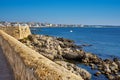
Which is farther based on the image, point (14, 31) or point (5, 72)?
point (14, 31)

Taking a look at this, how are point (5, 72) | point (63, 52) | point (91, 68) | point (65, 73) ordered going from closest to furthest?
point (65, 73), point (5, 72), point (91, 68), point (63, 52)

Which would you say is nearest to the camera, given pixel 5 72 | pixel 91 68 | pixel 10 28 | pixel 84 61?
pixel 5 72

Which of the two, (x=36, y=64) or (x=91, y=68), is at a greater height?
(x=36, y=64)

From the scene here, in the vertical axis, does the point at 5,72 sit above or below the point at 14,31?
above

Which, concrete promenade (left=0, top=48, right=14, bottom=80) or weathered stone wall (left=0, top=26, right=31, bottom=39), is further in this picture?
weathered stone wall (left=0, top=26, right=31, bottom=39)

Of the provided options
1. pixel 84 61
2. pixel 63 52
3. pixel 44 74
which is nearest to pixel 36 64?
pixel 44 74

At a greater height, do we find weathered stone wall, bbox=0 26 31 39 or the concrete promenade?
the concrete promenade

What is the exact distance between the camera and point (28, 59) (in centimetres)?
562

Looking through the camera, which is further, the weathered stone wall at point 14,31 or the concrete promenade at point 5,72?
the weathered stone wall at point 14,31

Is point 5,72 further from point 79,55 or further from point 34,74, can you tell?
point 79,55

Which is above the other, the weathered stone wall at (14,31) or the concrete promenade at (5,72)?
the concrete promenade at (5,72)

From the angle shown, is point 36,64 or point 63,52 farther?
point 63,52

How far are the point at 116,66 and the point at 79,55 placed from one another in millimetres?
5659

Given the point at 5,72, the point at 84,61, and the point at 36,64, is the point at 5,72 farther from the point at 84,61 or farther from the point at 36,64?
the point at 84,61
